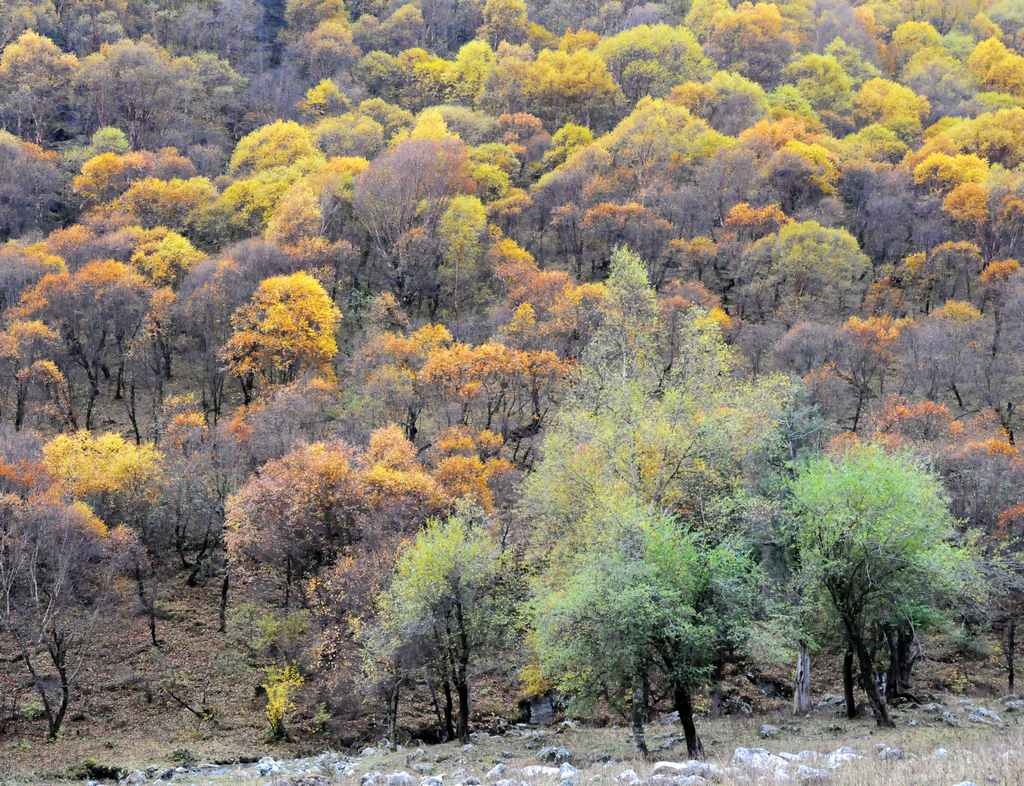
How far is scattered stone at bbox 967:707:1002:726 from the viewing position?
26534 millimetres

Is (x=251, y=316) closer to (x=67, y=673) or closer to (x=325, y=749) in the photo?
(x=67, y=673)

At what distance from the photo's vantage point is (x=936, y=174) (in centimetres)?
8562

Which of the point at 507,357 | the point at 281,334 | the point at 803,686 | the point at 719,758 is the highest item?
the point at 281,334

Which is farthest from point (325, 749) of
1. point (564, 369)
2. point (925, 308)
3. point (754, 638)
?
point (925, 308)

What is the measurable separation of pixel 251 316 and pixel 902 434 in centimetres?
4450

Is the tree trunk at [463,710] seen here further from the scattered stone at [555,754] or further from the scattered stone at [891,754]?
the scattered stone at [891,754]

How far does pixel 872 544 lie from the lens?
24.3 metres

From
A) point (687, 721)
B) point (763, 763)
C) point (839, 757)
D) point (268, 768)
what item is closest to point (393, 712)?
point (268, 768)

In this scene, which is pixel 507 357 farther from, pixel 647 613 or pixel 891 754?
pixel 891 754

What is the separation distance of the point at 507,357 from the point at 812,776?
43.6 meters

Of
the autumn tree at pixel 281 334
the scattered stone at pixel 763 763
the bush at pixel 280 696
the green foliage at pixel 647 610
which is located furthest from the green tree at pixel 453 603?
the autumn tree at pixel 281 334

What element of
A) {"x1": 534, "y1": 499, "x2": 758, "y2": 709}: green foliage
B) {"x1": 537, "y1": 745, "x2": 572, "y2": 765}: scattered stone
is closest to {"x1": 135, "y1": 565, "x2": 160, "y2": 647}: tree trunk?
{"x1": 537, "y1": 745, "x2": 572, "y2": 765}: scattered stone

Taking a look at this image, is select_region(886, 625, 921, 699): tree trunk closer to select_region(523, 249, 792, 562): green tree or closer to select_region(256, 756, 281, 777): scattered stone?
select_region(523, 249, 792, 562): green tree

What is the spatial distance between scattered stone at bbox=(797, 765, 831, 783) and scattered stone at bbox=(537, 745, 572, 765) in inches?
375
